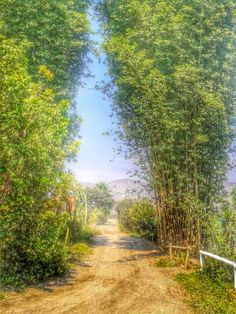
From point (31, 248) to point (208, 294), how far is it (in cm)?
524

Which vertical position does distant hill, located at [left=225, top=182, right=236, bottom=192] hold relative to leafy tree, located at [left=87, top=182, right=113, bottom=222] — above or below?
below

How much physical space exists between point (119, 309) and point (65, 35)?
50.7ft

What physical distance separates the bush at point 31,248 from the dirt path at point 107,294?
700 millimetres

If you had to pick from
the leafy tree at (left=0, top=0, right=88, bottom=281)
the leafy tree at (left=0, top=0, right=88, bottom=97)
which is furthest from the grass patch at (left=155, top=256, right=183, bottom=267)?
→ the leafy tree at (left=0, top=0, right=88, bottom=97)

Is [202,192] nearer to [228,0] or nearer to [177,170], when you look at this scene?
[177,170]

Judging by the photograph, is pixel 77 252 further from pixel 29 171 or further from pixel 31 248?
pixel 29 171

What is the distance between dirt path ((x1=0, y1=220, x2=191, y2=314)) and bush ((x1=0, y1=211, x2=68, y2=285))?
700 mm

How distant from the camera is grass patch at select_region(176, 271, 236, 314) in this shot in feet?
24.0

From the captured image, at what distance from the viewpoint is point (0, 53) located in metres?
8.45

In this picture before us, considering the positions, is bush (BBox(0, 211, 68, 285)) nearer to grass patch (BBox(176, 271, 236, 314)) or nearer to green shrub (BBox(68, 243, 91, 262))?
green shrub (BBox(68, 243, 91, 262))

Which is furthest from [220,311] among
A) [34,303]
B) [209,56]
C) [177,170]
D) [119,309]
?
[209,56]

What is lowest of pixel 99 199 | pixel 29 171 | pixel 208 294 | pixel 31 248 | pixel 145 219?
pixel 208 294

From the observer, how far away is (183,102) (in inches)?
532

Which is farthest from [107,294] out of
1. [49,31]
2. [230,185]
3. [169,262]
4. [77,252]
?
[49,31]
